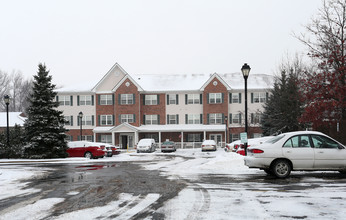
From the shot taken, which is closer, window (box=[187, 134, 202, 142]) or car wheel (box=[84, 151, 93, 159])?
car wheel (box=[84, 151, 93, 159])

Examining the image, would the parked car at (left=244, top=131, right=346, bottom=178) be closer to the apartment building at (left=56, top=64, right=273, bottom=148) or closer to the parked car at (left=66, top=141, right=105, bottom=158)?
the parked car at (left=66, top=141, right=105, bottom=158)

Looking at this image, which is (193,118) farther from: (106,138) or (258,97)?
(106,138)

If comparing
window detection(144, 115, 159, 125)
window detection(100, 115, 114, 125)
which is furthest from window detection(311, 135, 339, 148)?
window detection(100, 115, 114, 125)

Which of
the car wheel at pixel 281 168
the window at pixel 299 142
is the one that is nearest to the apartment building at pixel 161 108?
the window at pixel 299 142

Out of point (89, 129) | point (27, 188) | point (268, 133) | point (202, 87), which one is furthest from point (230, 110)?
point (27, 188)

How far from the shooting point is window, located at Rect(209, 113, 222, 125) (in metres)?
48.0

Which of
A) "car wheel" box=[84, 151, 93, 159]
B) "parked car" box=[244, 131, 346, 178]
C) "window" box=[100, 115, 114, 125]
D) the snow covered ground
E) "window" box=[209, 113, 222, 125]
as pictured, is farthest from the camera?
"window" box=[100, 115, 114, 125]

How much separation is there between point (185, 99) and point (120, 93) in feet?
30.6

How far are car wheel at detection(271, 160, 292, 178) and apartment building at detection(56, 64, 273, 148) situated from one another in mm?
34745

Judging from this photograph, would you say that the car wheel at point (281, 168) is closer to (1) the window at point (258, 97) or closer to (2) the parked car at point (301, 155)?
(2) the parked car at point (301, 155)

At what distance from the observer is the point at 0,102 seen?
7350 centimetres

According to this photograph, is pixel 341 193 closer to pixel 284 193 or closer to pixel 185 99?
pixel 284 193

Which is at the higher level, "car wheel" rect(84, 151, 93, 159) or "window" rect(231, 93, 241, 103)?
"window" rect(231, 93, 241, 103)

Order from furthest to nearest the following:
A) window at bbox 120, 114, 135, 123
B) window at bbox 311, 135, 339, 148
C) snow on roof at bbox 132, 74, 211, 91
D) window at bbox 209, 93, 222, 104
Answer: snow on roof at bbox 132, 74, 211, 91, window at bbox 120, 114, 135, 123, window at bbox 209, 93, 222, 104, window at bbox 311, 135, 339, 148
